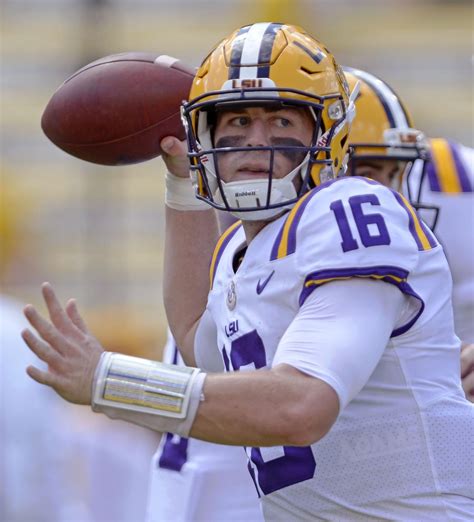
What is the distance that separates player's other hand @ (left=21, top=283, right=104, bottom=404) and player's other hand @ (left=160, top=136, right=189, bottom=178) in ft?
2.65

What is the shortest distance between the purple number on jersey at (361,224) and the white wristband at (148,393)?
0.36 metres

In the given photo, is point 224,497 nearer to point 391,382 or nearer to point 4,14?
point 391,382

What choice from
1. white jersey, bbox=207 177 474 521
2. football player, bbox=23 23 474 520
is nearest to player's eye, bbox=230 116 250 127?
football player, bbox=23 23 474 520

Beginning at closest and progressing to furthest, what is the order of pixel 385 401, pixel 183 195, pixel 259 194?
1. pixel 385 401
2. pixel 259 194
3. pixel 183 195

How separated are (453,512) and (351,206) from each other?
612 millimetres

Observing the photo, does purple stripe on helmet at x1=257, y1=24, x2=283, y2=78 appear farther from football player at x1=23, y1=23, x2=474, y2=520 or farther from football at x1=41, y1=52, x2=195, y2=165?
football at x1=41, y1=52, x2=195, y2=165

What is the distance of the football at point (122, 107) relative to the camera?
2.85 meters

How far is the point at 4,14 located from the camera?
9.88 meters

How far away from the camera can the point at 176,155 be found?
294cm

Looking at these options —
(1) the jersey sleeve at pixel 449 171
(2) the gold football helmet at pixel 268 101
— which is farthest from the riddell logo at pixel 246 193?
(1) the jersey sleeve at pixel 449 171

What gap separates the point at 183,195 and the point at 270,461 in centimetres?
89

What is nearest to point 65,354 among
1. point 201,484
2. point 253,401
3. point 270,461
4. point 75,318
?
point 75,318

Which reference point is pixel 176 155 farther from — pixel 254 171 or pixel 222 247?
pixel 254 171

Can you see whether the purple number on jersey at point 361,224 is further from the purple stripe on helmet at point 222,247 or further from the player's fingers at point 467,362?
the player's fingers at point 467,362
